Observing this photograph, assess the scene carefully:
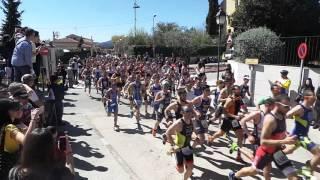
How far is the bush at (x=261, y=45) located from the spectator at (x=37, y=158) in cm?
1572

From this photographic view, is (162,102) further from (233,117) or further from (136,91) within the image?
(233,117)

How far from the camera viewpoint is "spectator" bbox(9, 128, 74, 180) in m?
3.50

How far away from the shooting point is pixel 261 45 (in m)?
18.2

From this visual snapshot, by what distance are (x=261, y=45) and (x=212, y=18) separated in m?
36.1

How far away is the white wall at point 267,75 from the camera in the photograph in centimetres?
1520

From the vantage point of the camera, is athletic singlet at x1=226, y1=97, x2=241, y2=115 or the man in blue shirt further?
athletic singlet at x1=226, y1=97, x2=241, y2=115

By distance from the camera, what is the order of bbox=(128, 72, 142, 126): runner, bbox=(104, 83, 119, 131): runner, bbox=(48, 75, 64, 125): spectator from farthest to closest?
bbox=(128, 72, 142, 126): runner → bbox=(104, 83, 119, 131): runner → bbox=(48, 75, 64, 125): spectator

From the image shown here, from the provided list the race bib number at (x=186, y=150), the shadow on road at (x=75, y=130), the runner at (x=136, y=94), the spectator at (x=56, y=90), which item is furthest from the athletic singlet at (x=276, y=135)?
the runner at (x=136, y=94)

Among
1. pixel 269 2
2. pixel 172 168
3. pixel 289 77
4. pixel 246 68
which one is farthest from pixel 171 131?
pixel 269 2

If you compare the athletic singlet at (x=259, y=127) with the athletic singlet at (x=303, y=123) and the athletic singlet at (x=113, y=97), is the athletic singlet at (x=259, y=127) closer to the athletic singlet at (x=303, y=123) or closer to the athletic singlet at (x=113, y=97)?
the athletic singlet at (x=303, y=123)

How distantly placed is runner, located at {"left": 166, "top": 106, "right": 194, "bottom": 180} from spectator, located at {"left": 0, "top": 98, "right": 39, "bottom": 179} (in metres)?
3.27

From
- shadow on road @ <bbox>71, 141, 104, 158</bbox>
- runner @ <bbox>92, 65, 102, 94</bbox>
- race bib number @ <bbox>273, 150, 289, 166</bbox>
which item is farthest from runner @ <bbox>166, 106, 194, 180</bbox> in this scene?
runner @ <bbox>92, 65, 102, 94</bbox>

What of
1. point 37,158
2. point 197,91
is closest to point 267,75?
point 197,91

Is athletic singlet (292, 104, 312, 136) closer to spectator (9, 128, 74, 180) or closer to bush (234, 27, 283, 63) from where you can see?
spectator (9, 128, 74, 180)
